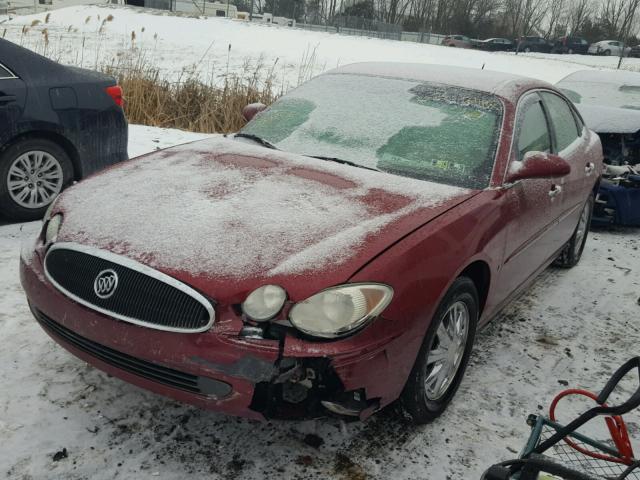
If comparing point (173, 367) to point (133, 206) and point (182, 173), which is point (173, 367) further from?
point (182, 173)

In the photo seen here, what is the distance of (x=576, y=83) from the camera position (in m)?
7.65

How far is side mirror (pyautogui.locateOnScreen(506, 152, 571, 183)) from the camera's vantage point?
9.99 feet

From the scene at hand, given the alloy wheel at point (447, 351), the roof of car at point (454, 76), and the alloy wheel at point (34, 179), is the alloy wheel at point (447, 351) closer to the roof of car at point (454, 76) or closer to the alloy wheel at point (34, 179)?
the roof of car at point (454, 76)

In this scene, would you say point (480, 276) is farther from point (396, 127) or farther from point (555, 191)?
point (555, 191)

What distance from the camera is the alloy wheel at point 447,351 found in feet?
8.50

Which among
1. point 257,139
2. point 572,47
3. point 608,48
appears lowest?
point 257,139

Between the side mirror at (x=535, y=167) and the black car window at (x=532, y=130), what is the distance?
0.33 feet

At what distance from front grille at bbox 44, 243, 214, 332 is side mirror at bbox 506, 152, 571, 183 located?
175 cm

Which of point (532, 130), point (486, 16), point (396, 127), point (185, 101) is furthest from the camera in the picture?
point (486, 16)

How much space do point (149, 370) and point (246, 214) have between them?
723mm

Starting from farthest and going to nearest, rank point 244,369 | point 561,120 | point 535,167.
Answer: point 561,120, point 535,167, point 244,369

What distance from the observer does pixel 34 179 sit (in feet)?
15.4

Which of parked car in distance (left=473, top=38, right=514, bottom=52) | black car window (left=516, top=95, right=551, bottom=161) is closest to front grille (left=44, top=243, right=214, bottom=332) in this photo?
black car window (left=516, top=95, right=551, bottom=161)

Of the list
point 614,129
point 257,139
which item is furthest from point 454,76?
point 614,129
